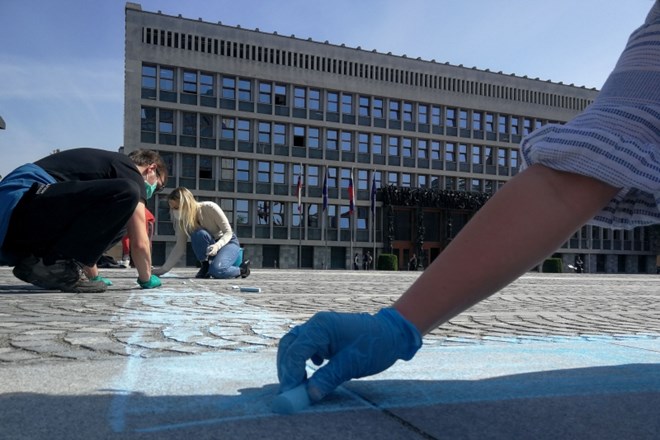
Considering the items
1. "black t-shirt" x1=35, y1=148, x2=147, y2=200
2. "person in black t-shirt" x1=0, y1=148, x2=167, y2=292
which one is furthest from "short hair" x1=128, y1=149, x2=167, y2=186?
"black t-shirt" x1=35, y1=148, x2=147, y2=200

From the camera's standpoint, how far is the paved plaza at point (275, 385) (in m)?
1.22

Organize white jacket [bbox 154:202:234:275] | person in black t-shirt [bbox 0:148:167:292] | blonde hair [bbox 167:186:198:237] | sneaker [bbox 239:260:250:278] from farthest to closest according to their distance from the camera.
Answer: sneaker [bbox 239:260:250:278]
white jacket [bbox 154:202:234:275]
blonde hair [bbox 167:186:198:237]
person in black t-shirt [bbox 0:148:167:292]

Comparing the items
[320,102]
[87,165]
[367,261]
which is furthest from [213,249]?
[320,102]

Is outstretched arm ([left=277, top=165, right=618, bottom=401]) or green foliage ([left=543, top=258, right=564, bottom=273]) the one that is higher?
outstretched arm ([left=277, top=165, right=618, bottom=401])

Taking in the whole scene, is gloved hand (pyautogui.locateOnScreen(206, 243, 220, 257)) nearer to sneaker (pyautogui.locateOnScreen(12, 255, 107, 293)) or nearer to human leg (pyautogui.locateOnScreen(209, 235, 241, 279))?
human leg (pyautogui.locateOnScreen(209, 235, 241, 279))

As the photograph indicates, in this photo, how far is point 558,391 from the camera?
161 cm

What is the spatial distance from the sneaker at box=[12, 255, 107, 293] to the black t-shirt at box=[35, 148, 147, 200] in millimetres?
636

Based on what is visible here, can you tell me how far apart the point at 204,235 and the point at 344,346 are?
797 cm

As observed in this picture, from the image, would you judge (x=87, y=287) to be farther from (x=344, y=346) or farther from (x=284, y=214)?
(x=284, y=214)

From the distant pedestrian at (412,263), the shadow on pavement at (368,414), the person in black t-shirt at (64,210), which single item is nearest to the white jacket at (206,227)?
the person in black t-shirt at (64,210)

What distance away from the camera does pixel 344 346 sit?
1.40 m

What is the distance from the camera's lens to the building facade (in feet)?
128

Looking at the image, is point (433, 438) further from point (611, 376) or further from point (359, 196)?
point (359, 196)

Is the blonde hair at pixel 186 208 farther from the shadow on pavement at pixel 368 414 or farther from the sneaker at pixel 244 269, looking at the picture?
the shadow on pavement at pixel 368 414
